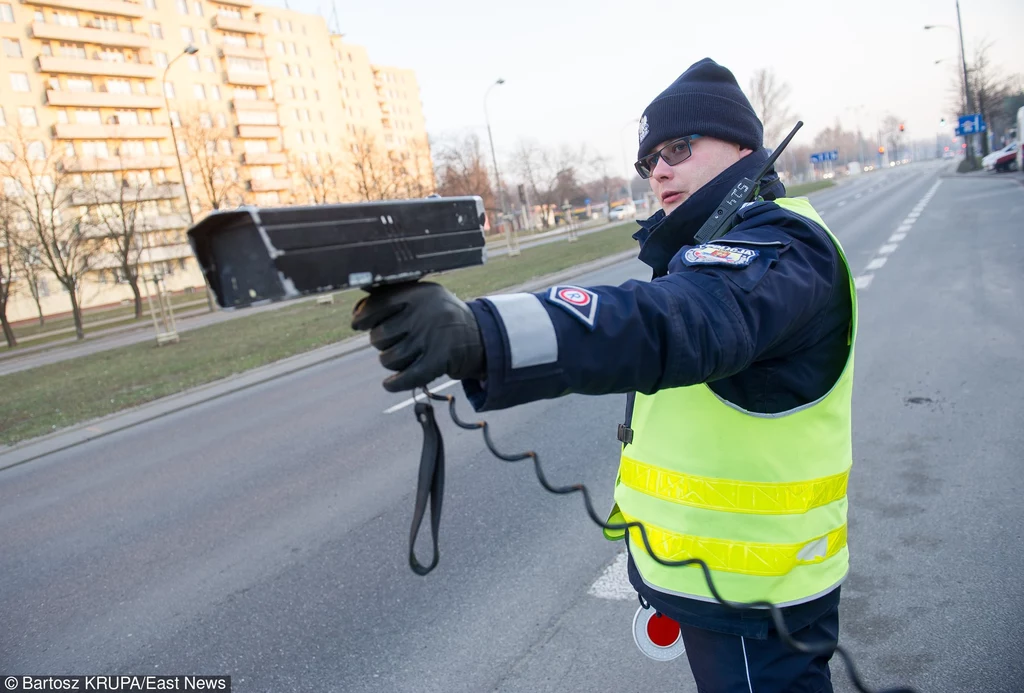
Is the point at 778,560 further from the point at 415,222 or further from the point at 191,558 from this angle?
the point at 191,558

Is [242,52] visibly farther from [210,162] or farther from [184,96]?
[210,162]

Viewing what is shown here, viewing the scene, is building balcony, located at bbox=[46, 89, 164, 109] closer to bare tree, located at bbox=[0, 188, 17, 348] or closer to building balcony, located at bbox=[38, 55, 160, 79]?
building balcony, located at bbox=[38, 55, 160, 79]

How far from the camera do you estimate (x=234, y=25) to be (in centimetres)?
6675

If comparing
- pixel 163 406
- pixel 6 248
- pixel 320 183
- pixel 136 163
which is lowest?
pixel 163 406

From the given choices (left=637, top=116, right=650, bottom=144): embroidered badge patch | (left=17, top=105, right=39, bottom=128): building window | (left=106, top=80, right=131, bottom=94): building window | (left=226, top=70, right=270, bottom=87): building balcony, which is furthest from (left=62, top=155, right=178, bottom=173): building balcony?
(left=637, top=116, right=650, bottom=144): embroidered badge patch

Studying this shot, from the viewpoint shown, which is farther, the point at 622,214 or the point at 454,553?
the point at 622,214

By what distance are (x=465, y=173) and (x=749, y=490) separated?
38909 millimetres

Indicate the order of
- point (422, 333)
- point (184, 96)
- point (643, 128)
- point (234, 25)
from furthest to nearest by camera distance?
point (234, 25) < point (184, 96) < point (643, 128) < point (422, 333)

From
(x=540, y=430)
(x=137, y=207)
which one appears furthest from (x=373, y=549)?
(x=137, y=207)

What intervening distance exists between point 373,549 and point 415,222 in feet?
11.0

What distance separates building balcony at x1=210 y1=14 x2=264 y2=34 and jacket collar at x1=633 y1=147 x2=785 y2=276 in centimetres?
7644

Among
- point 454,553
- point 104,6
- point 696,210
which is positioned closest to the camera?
point 696,210

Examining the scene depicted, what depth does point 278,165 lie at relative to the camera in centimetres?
6819

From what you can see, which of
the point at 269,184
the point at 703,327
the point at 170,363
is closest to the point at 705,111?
the point at 703,327
